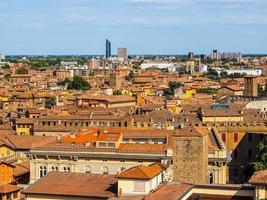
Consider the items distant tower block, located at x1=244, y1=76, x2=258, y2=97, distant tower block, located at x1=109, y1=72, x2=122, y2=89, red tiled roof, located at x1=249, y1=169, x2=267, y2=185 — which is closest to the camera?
red tiled roof, located at x1=249, y1=169, x2=267, y2=185

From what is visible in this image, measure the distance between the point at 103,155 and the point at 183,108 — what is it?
35.4 meters

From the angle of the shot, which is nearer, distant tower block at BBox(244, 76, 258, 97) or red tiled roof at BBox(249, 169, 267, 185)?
red tiled roof at BBox(249, 169, 267, 185)

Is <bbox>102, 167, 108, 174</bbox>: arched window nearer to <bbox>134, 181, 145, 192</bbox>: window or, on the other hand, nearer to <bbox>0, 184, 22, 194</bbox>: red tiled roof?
<bbox>0, 184, 22, 194</bbox>: red tiled roof

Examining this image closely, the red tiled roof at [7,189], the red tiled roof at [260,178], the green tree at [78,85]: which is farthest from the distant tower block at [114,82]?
the red tiled roof at [260,178]

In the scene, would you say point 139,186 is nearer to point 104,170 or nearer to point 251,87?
point 104,170

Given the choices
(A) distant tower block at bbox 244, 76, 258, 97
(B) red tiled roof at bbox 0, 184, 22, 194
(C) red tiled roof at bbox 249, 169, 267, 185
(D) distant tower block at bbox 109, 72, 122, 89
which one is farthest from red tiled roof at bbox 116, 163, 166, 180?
(D) distant tower block at bbox 109, 72, 122, 89

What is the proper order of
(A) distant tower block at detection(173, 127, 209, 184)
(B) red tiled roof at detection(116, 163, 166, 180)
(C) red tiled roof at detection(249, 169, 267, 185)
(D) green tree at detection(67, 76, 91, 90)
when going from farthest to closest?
(D) green tree at detection(67, 76, 91, 90)
(A) distant tower block at detection(173, 127, 209, 184)
(B) red tiled roof at detection(116, 163, 166, 180)
(C) red tiled roof at detection(249, 169, 267, 185)

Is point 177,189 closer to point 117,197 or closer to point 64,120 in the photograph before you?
point 117,197

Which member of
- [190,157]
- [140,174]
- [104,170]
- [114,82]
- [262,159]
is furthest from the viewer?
[114,82]

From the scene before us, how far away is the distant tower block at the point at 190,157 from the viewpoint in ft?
107

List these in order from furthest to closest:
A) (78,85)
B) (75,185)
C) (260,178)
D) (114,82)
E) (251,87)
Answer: (78,85) → (114,82) → (251,87) → (75,185) → (260,178)

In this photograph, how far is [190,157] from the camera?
3281 centimetres

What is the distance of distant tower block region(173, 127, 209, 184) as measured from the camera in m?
32.7

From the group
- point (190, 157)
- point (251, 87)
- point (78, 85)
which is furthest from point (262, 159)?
point (78, 85)
